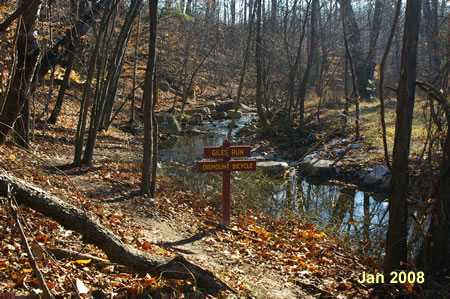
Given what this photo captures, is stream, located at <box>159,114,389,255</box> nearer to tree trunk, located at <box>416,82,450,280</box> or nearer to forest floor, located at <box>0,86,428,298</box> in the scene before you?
forest floor, located at <box>0,86,428,298</box>

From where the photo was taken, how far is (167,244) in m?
7.05

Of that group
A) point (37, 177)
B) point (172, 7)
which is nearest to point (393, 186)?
point (37, 177)

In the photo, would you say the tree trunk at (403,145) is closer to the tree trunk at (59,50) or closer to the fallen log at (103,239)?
the fallen log at (103,239)

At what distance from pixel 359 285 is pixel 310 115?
64.7ft

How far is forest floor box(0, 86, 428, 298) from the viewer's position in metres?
4.33

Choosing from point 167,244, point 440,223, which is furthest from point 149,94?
point 440,223

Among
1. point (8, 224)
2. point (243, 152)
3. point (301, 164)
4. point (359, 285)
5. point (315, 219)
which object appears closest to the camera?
point (8, 224)

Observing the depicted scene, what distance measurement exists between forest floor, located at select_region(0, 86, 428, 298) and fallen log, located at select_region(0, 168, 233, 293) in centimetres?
13

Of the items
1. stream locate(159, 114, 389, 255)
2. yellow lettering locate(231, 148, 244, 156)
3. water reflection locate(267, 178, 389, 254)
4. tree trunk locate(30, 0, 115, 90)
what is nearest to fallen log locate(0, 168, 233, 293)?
stream locate(159, 114, 389, 255)

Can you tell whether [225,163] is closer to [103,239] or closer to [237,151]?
[237,151]

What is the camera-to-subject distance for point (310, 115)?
80.9ft

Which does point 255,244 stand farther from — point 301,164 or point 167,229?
point 301,164

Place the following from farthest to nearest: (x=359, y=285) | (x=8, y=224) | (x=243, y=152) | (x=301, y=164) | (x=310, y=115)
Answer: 1. (x=310, y=115)
2. (x=301, y=164)
3. (x=243, y=152)
4. (x=359, y=285)
5. (x=8, y=224)

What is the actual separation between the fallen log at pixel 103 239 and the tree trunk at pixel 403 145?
223 cm
